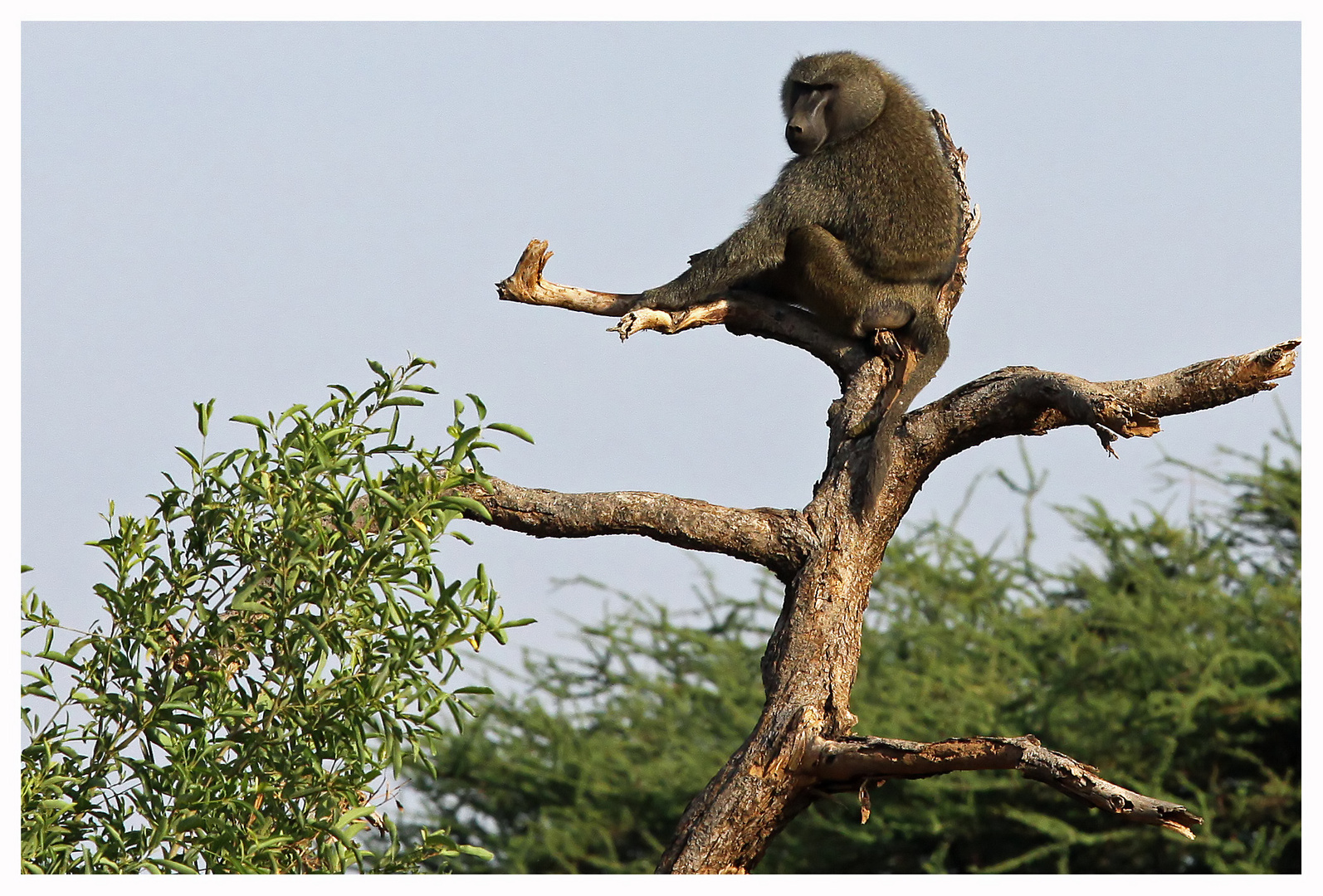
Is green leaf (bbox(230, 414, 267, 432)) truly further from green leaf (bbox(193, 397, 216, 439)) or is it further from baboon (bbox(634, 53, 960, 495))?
baboon (bbox(634, 53, 960, 495))

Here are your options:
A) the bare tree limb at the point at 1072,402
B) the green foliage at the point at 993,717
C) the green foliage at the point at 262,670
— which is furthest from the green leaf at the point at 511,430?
the green foliage at the point at 993,717

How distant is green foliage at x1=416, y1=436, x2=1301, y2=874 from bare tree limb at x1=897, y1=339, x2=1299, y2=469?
6922 mm

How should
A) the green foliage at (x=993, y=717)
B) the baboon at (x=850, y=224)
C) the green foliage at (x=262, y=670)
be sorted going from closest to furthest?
1. the green foliage at (x=262, y=670)
2. the baboon at (x=850, y=224)
3. the green foliage at (x=993, y=717)

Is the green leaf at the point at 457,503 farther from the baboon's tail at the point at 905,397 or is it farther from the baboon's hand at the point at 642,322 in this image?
the baboon's hand at the point at 642,322

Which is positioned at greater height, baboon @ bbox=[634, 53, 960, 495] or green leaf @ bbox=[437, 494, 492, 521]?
baboon @ bbox=[634, 53, 960, 495]

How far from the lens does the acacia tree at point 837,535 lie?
11.7 ft

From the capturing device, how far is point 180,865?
2.74 meters

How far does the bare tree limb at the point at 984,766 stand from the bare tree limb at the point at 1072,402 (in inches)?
36.8

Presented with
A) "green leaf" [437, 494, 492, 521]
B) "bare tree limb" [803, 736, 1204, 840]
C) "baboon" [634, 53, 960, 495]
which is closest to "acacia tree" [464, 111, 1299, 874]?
"bare tree limb" [803, 736, 1204, 840]

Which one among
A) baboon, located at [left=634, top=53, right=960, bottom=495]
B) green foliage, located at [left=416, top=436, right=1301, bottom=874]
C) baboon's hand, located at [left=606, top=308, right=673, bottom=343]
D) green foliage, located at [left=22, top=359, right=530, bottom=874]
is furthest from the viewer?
green foliage, located at [left=416, top=436, right=1301, bottom=874]

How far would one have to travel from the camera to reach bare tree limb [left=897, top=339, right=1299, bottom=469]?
12.2 ft

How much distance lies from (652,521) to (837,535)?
1.88 feet

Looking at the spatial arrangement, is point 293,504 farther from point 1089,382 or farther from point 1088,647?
point 1088,647

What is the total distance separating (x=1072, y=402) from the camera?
380cm
